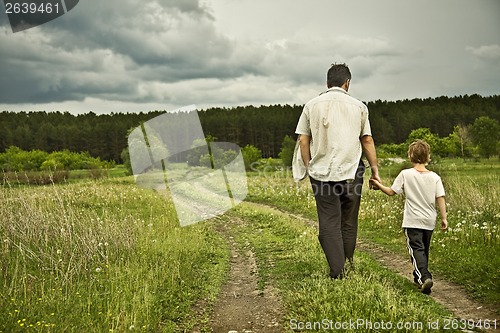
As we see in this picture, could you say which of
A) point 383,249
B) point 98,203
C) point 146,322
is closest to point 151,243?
point 146,322

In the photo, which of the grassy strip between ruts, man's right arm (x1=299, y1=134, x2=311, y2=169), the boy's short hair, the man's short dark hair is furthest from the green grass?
the man's short dark hair

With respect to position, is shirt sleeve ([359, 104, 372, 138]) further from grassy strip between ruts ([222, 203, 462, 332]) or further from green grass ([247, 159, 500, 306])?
green grass ([247, 159, 500, 306])

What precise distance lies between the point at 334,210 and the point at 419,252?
1.34 metres

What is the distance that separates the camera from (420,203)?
6254 mm

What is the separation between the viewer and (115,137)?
105750mm

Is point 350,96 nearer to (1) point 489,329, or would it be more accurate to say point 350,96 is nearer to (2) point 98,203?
(1) point 489,329

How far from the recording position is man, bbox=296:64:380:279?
5965 mm

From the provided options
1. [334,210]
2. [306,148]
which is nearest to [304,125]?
[306,148]

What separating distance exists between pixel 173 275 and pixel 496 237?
591 cm

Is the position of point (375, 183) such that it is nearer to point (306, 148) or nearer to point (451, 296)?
point (306, 148)

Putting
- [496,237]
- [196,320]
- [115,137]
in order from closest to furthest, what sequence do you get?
[196,320], [496,237], [115,137]

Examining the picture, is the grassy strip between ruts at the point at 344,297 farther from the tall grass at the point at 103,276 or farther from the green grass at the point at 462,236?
the tall grass at the point at 103,276

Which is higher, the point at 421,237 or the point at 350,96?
the point at 350,96

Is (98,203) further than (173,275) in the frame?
Yes
